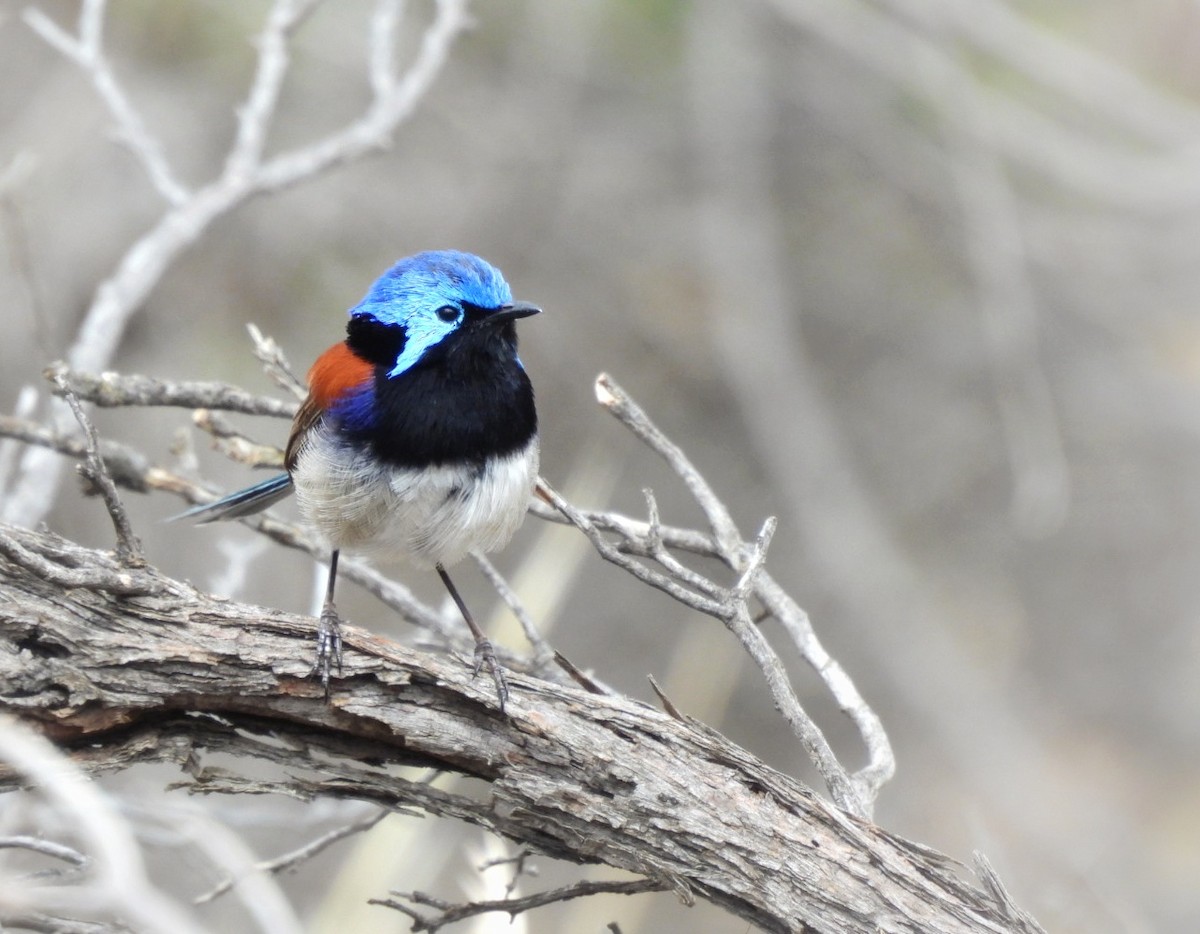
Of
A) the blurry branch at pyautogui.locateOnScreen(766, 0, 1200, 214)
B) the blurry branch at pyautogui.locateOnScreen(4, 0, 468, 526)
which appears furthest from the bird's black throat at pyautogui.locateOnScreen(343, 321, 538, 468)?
the blurry branch at pyautogui.locateOnScreen(766, 0, 1200, 214)

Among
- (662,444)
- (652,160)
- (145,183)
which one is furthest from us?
(652,160)

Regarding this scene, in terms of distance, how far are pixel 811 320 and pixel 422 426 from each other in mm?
4843

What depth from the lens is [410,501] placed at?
3.00m

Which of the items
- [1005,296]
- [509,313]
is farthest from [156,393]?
[1005,296]

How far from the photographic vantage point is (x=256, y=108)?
3973mm

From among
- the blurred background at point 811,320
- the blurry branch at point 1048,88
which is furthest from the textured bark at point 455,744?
the blurry branch at point 1048,88

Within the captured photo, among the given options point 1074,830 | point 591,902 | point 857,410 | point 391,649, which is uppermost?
point 857,410

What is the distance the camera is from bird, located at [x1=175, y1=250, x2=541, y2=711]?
3020mm

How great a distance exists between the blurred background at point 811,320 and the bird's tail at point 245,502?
130 inches

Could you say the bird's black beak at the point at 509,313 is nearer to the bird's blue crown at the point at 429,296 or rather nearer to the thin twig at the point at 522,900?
the bird's blue crown at the point at 429,296

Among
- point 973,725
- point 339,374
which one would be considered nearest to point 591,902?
point 973,725

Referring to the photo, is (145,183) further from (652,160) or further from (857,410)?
(857,410)

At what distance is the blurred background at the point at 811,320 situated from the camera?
6676mm

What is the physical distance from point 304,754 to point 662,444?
42.9 inches
